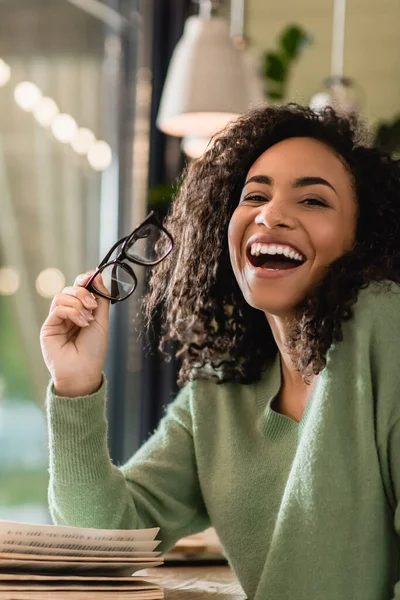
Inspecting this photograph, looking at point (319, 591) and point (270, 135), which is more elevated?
point (270, 135)

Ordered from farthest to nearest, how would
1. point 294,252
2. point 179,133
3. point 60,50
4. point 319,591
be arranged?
1. point 60,50
2. point 179,133
3. point 294,252
4. point 319,591

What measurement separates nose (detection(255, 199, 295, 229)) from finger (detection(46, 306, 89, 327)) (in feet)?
0.97

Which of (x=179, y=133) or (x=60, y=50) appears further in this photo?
(x=60, y=50)

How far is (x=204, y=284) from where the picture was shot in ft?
5.07

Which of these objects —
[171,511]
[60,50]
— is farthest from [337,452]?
[60,50]

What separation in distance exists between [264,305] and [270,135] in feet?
0.99

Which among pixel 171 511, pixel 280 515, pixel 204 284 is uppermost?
pixel 204 284

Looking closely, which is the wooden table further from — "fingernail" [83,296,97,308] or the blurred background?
the blurred background

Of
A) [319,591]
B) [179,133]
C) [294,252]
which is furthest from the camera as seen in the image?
[179,133]

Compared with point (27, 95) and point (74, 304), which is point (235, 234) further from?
point (27, 95)

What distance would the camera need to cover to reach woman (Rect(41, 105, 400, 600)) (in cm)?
116

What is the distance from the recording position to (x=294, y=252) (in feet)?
4.32

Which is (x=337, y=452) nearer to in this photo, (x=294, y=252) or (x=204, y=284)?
(x=294, y=252)

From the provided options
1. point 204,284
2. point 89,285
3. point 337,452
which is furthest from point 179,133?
point 337,452
